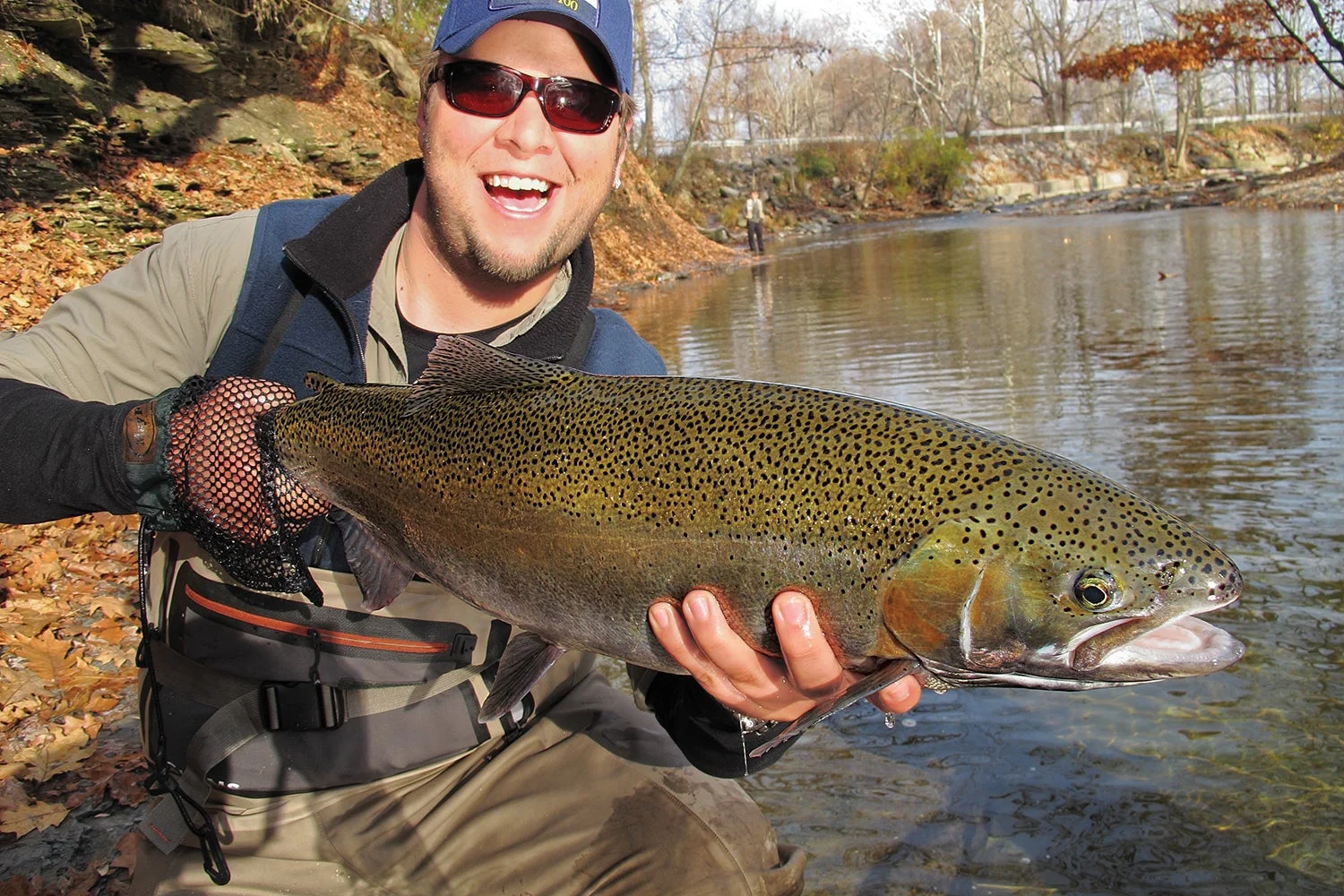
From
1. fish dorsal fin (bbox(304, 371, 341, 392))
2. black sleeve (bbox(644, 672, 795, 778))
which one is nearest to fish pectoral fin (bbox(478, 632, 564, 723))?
black sleeve (bbox(644, 672, 795, 778))

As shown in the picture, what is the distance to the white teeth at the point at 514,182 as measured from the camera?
2.92 m

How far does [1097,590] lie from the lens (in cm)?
186

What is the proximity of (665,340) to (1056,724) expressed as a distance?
10.1 m

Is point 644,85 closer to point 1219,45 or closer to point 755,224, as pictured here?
point 755,224

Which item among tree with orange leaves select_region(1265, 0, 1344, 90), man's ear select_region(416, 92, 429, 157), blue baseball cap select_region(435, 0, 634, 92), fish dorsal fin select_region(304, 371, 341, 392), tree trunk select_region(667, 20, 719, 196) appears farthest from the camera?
tree trunk select_region(667, 20, 719, 196)

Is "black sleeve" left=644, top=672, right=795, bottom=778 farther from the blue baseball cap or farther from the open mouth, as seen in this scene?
the blue baseball cap

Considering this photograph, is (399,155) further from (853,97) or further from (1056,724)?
(853,97)

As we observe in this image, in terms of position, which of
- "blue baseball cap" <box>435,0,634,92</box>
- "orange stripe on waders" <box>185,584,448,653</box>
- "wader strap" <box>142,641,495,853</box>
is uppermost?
"blue baseball cap" <box>435,0,634,92</box>

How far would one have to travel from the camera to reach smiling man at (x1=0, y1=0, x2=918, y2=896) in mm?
2271

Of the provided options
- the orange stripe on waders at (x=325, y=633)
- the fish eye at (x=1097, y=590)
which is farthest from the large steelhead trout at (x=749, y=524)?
the orange stripe on waders at (x=325, y=633)

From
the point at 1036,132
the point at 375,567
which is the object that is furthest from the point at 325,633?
the point at 1036,132

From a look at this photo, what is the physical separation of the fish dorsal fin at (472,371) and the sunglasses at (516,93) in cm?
83

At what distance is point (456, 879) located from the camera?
2.50m

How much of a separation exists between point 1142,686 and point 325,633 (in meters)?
3.54
